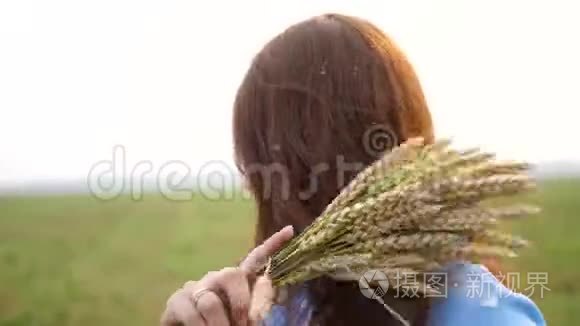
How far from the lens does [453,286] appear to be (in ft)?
3.17

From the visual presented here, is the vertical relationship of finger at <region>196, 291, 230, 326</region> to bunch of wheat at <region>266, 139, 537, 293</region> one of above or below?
below

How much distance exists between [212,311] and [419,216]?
240mm

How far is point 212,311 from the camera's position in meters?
0.86

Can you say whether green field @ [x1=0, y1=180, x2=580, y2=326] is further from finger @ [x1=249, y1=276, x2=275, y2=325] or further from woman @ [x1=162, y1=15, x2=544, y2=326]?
finger @ [x1=249, y1=276, x2=275, y2=325]

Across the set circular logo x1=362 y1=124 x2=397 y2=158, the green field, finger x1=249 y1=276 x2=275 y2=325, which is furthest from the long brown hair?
the green field

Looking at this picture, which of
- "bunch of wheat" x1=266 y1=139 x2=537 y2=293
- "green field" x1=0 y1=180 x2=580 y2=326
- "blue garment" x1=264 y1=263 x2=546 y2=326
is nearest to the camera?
"bunch of wheat" x1=266 y1=139 x2=537 y2=293

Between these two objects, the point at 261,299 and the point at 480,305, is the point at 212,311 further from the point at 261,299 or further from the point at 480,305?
the point at 480,305

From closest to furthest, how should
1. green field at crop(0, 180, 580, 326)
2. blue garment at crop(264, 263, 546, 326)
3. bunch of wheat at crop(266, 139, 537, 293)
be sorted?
1. bunch of wheat at crop(266, 139, 537, 293)
2. blue garment at crop(264, 263, 546, 326)
3. green field at crop(0, 180, 580, 326)

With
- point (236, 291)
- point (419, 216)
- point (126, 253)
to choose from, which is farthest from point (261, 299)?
point (126, 253)

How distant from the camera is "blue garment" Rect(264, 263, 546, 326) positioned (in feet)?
3.18

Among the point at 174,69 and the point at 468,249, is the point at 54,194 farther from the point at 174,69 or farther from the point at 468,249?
the point at 468,249

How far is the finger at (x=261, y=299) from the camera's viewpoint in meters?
0.88

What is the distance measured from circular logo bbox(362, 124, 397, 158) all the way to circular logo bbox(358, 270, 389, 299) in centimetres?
17

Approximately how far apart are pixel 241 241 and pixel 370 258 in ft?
1.79
